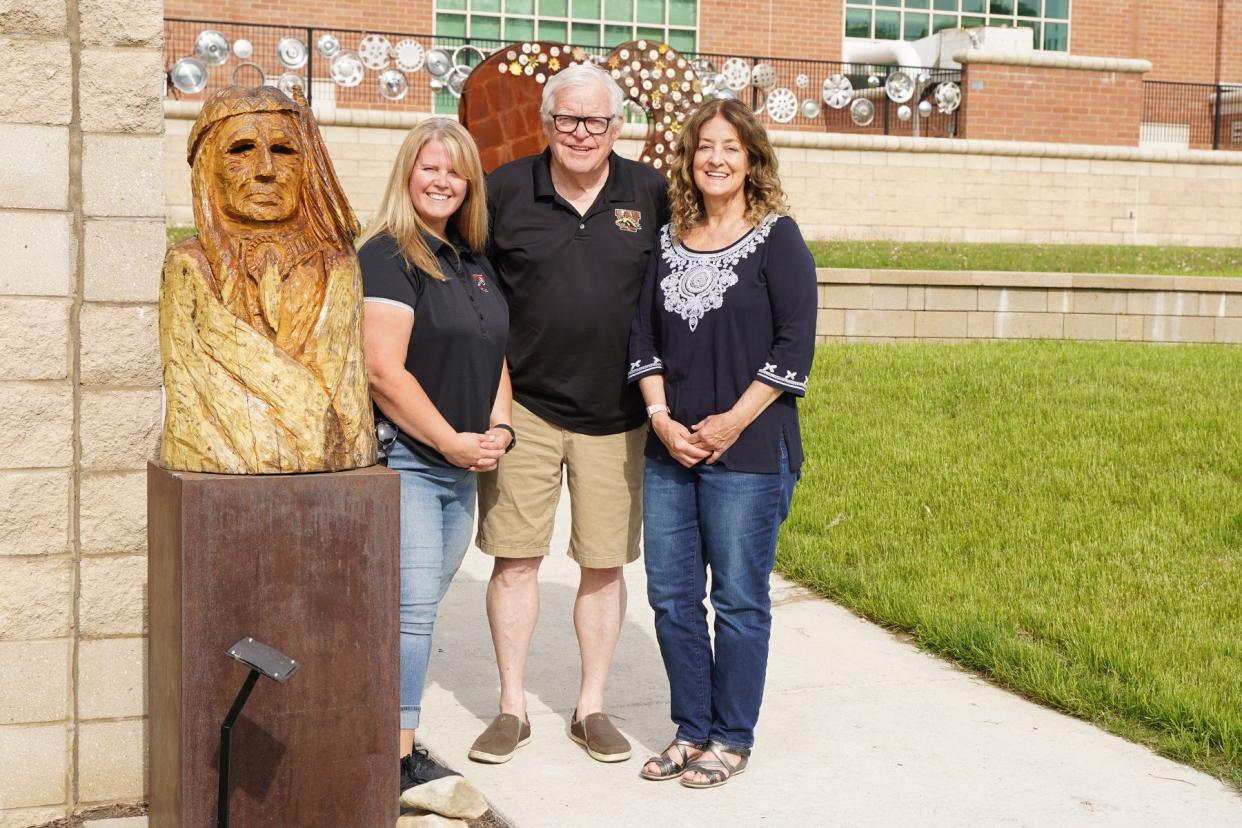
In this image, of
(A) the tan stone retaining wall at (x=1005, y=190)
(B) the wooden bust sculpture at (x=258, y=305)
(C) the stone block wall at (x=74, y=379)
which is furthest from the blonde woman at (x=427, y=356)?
(A) the tan stone retaining wall at (x=1005, y=190)

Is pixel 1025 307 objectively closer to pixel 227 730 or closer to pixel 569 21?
pixel 227 730

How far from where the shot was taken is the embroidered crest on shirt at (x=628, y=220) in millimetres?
4281

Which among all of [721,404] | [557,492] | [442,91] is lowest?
[557,492]

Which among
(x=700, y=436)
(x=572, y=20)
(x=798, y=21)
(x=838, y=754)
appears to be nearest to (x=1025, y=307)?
(x=838, y=754)

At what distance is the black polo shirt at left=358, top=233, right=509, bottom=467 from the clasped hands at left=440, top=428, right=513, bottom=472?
0.05 m

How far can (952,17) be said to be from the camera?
2684cm

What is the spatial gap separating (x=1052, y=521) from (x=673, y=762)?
334 cm

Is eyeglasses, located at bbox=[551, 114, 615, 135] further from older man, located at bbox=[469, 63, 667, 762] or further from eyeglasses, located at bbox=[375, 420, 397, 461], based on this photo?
eyeglasses, located at bbox=[375, 420, 397, 461]

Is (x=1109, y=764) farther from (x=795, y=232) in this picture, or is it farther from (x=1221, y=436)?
(x=1221, y=436)

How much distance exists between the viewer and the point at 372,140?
61.0ft

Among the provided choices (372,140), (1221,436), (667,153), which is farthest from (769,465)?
(372,140)

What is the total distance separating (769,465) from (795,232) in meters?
Result: 0.68

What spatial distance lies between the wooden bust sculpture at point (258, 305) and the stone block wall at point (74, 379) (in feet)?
1.90

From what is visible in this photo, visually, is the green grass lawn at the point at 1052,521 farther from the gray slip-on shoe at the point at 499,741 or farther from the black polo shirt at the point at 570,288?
the black polo shirt at the point at 570,288
